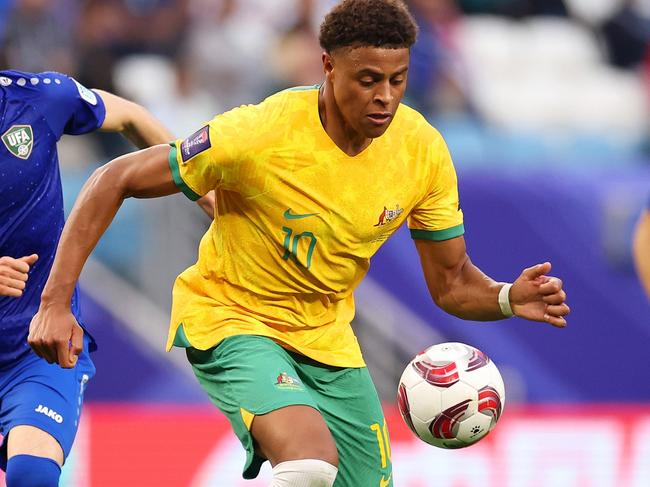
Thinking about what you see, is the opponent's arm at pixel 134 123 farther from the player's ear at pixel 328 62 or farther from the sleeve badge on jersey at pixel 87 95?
the player's ear at pixel 328 62

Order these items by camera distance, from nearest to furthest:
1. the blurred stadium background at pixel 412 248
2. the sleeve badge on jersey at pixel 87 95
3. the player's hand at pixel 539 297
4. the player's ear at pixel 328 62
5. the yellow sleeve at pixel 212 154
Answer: the yellow sleeve at pixel 212 154, the player's ear at pixel 328 62, the player's hand at pixel 539 297, the sleeve badge on jersey at pixel 87 95, the blurred stadium background at pixel 412 248

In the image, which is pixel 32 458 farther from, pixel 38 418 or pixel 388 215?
pixel 388 215

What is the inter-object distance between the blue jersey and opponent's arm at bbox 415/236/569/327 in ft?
Answer: 4.99

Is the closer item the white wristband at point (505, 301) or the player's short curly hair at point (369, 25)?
the player's short curly hair at point (369, 25)

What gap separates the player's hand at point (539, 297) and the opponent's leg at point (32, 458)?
6.09 feet

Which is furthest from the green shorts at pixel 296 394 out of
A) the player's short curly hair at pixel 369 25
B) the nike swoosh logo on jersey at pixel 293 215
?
the player's short curly hair at pixel 369 25

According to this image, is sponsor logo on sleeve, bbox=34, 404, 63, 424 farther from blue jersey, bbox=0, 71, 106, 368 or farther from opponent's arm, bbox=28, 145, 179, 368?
opponent's arm, bbox=28, 145, 179, 368

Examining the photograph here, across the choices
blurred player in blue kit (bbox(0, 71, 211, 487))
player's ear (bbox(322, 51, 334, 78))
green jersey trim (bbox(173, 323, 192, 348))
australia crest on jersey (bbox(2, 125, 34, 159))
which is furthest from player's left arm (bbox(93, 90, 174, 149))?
player's ear (bbox(322, 51, 334, 78))

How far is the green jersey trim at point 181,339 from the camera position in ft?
16.1

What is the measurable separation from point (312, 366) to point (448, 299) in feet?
2.18

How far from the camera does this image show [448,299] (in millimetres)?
5332

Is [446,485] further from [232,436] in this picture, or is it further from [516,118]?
[516,118]

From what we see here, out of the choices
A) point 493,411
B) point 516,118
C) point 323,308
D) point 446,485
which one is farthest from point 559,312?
point 516,118

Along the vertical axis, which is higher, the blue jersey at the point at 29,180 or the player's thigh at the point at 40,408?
the blue jersey at the point at 29,180
